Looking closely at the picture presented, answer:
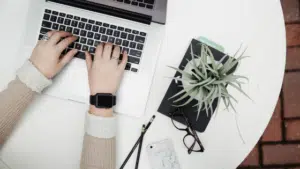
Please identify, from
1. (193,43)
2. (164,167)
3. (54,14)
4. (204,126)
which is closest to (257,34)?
(193,43)

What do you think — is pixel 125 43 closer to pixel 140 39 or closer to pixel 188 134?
pixel 140 39

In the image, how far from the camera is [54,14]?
3.10 ft

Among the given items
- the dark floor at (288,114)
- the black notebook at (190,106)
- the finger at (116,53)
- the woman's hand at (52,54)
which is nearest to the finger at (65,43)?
the woman's hand at (52,54)

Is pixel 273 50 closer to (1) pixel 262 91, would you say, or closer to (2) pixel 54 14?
(1) pixel 262 91

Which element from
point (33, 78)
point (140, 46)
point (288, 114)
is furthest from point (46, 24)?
point (288, 114)

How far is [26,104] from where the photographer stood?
0.93 m

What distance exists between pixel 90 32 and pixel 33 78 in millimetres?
178

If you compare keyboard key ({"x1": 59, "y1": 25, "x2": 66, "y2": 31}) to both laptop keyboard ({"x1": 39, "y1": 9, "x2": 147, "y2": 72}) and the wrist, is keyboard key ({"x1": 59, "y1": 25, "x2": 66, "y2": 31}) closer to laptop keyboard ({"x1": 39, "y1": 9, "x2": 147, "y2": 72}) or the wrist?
laptop keyboard ({"x1": 39, "y1": 9, "x2": 147, "y2": 72})

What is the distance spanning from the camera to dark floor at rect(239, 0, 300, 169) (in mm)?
1508

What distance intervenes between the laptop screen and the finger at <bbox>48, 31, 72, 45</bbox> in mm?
75

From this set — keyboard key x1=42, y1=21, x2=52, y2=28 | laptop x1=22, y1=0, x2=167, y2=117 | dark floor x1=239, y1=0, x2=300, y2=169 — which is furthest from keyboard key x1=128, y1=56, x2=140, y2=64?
dark floor x1=239, y1=0, x2=300, y2=169

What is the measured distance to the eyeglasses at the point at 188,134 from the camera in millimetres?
941

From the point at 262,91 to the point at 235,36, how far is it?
0.15 m

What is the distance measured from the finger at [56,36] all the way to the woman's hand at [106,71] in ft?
0.24
